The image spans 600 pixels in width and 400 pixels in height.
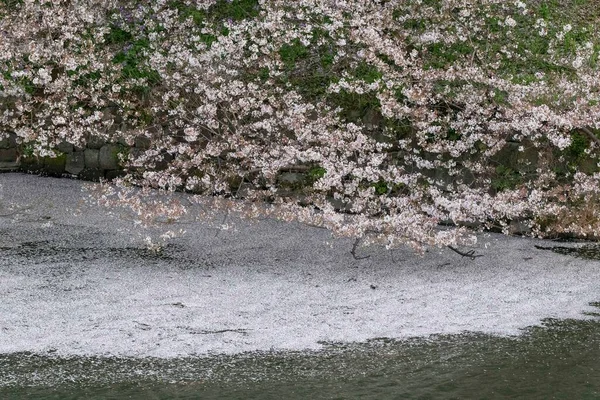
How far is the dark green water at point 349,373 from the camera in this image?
579 centimetres

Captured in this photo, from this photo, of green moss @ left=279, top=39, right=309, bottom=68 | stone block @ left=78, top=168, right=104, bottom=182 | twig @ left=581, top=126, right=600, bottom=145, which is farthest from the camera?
stone block @ left=78, top=168, right=104, bottom=182

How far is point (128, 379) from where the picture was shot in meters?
6.01

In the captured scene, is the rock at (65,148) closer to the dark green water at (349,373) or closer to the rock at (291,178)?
the rock at (291,178)

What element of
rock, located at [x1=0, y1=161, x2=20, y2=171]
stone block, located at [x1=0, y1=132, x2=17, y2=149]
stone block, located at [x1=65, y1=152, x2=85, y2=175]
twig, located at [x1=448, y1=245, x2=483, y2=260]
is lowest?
twig, located at [x1=448, y1=245, x2=483, y2=260]

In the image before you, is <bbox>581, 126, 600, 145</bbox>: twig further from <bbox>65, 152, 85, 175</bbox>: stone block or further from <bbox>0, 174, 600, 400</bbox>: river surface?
<bbox>65, 152, 85, 175</bbox>: stone block

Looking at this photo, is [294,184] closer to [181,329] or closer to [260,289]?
[260,289]

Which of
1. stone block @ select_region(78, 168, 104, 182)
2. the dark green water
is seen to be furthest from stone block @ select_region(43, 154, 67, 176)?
the dark green water

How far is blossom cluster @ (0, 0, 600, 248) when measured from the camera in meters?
9.33

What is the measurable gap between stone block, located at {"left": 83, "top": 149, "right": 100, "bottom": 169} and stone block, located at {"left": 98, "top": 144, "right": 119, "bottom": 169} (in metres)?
0.05

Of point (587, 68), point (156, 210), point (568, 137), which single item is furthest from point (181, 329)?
point (587, 68)

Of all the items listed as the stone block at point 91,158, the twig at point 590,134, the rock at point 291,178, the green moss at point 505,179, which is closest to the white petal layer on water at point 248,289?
the green moss at point 505,179

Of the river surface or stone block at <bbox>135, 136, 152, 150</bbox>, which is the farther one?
stone block at <bbox>135, 136, 152, 150</bbox>

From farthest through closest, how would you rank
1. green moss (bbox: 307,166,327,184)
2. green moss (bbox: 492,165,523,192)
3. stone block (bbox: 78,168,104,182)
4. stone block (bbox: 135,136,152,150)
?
stone block (bbox: 78,168,104,182) → stone block (bbox: 135,136,152,150) → green moss (bbox: 307,166,327,184) → green moss (bbox: 492,165,523,192)

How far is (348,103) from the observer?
35.4 feet
